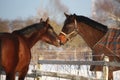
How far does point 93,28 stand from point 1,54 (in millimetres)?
3029

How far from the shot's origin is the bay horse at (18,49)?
648 cm

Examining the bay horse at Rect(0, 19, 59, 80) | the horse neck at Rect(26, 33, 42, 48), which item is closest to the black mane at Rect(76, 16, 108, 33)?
the bay horse at Rect(0, 19, 59, 80)

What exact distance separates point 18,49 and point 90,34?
257 cm

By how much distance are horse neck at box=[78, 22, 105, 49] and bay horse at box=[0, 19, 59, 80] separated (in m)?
1.73

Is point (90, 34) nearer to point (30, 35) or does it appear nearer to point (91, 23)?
point (91, 23)

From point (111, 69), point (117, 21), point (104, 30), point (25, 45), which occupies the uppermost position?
point (117, 21)

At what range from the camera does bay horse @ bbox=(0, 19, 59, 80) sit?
6480 millimetres

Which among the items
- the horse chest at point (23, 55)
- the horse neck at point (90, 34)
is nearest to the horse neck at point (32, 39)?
the horse chest at point (23, 55)

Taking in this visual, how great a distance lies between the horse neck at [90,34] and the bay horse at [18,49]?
5.68 ft

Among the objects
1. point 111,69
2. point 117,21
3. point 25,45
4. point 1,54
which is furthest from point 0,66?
point 117,21

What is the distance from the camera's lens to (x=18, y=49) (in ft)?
21.8

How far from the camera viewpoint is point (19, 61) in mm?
6551

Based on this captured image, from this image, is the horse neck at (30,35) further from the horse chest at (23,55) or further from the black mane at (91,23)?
the black mane at (91,23)

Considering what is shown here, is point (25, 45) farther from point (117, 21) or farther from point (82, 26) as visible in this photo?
point (117, 21)
